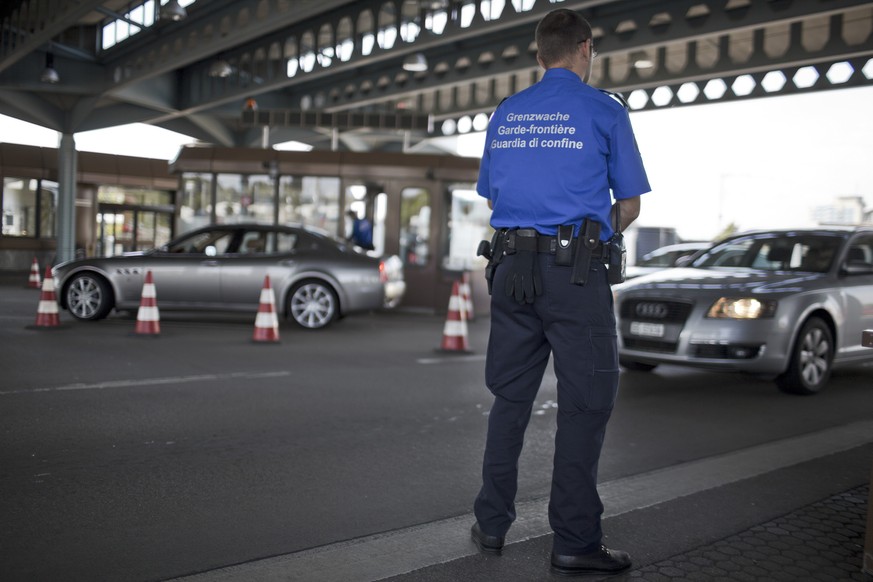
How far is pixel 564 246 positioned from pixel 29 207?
28.7m

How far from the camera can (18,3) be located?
74.4 ft

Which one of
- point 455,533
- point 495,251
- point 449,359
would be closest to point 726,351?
point 449,359

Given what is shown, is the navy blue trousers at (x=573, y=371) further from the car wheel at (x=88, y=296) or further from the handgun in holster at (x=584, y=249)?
the car wheel at (x=88, y=296)

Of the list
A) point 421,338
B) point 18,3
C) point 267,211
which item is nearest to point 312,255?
point 421,338

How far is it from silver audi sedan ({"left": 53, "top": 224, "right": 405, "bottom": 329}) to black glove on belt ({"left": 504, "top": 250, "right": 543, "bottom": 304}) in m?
9.49

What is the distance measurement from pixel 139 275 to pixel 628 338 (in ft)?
24.2

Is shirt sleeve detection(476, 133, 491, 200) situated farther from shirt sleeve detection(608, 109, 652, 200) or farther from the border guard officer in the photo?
shirt sleeve detection(608, 109, 652, 200)

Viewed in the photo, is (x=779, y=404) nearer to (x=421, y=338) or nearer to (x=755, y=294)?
(x=755, y=294)

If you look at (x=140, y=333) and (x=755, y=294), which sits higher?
(x=755, y=294)

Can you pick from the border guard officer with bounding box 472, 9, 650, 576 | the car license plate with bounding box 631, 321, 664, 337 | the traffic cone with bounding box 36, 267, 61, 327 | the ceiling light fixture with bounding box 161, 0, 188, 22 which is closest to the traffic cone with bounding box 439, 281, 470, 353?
the car license plate with bounding box 631, 321, 664, 337

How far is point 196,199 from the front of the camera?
56.1 feet

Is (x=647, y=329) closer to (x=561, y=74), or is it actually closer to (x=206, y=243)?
(x=561, y=74)

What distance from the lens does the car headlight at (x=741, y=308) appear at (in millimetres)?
7759

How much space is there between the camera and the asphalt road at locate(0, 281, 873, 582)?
12.1ft
